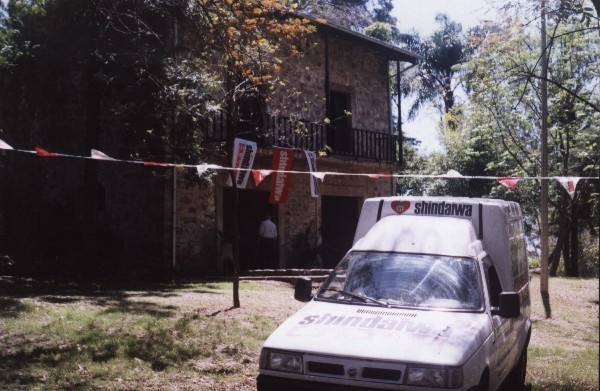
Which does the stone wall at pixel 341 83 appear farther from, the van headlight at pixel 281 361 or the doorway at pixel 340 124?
the van headlight at pixel 281 361

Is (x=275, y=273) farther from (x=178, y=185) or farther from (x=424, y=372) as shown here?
(x=424, y=372)

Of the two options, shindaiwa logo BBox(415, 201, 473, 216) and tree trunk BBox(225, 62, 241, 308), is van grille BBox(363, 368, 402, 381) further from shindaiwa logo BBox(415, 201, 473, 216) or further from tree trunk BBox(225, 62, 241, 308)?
tree trunk BBox(225, 62, 241, 308)

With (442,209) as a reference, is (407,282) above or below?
below

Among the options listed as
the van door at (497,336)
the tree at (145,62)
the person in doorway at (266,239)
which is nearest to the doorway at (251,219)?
the person in doorway at (266,239)

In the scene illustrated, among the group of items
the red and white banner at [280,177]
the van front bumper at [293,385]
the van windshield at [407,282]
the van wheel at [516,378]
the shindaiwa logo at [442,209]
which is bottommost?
the van wheel at [516,378]

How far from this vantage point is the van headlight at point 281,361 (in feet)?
15.5

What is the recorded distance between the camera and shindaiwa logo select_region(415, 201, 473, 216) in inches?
269

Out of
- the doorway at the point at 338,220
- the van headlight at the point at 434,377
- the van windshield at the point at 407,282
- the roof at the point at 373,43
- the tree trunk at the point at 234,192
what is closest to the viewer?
the van headlight at the point at 434,377

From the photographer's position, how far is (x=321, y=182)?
19.3 m

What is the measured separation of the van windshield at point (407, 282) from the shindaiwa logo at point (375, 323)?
40 centimetres

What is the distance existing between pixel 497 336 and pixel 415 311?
0.79m

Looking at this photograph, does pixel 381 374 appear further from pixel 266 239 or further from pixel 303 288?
pixel 266 239

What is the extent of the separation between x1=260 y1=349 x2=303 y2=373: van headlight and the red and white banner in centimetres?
1148

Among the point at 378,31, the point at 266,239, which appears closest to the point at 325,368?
the point at 266,239
